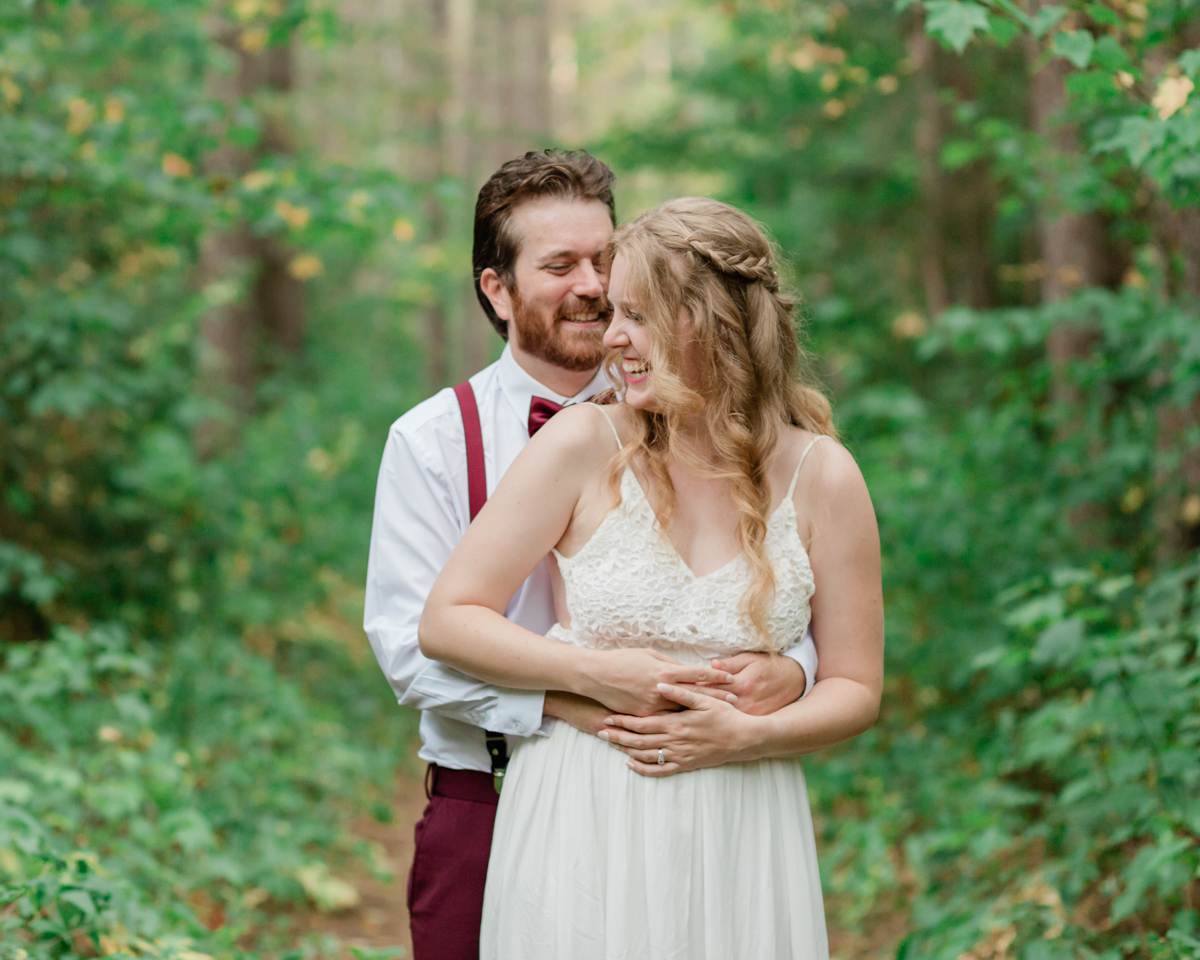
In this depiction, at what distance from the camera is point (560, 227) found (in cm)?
264

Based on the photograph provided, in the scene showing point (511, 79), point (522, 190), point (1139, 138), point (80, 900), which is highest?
point (511, 79)

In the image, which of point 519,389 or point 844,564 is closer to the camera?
point 844,564

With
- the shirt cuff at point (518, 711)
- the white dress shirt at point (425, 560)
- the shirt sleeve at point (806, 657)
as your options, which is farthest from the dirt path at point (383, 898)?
the shirt sleeve at point (806, 657)

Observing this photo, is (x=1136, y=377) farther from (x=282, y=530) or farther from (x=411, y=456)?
(x=282, y=530)

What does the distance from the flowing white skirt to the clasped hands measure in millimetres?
57

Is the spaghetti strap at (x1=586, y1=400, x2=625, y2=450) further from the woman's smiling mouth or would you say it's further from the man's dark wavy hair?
the man's dark wavy hair

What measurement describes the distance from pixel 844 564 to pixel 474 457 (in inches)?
33.9

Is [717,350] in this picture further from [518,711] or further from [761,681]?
[518,711]

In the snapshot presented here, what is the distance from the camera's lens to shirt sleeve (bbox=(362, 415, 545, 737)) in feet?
7.99

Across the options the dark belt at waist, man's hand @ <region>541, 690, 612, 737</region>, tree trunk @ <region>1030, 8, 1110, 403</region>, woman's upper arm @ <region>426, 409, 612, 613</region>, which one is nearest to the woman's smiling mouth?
woman's upper arm @ <region>426, 409, 612, 613</region>

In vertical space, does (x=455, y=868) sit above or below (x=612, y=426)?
below

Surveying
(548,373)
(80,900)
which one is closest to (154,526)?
(80,900)

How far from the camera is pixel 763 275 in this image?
2246 millimetres

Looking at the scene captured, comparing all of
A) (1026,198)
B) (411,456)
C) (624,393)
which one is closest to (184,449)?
(411,456)
